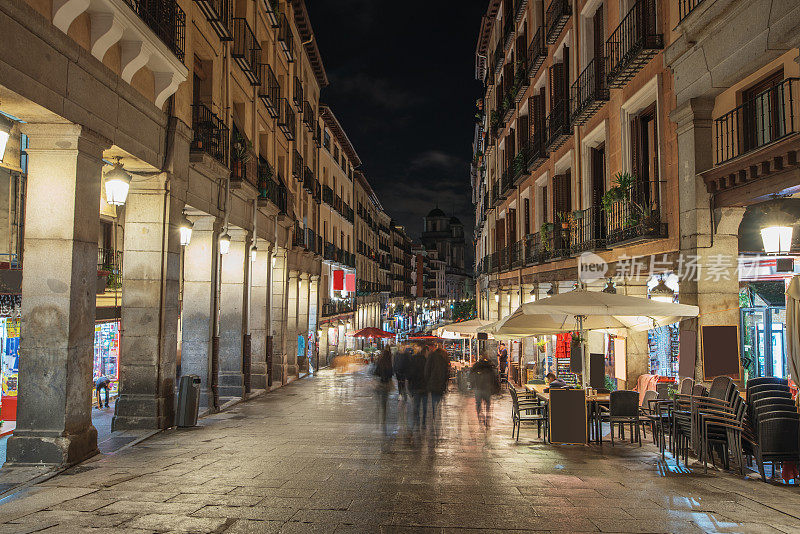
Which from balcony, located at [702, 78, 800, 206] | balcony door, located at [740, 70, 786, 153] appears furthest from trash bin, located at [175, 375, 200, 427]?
balcony door, located at [740, 70, 786, 153]

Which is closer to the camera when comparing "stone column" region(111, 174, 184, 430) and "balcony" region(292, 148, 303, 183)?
"stone column" region(111, 174, 184, 430)

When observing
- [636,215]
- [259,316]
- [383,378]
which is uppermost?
[636,215]

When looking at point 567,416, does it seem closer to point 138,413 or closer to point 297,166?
point 138,413

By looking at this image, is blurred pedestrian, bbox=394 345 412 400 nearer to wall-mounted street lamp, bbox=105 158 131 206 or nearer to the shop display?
wall-mounted street lamp, bbox=105 158 131 206

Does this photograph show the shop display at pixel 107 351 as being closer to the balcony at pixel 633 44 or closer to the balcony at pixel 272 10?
the balcony at pixel 272 10

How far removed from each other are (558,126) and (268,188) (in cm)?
948

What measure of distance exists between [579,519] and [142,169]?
945 centimetres

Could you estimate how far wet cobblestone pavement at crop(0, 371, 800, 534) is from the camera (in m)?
5.51

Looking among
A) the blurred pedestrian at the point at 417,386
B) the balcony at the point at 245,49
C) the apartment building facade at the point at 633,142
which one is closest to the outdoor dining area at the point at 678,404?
the apartment building facade at the point at 633,142

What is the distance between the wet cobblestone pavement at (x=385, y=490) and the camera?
18.1 ft

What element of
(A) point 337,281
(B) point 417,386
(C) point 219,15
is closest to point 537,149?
(C) point 219,15

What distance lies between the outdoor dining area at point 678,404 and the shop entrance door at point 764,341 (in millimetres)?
2634

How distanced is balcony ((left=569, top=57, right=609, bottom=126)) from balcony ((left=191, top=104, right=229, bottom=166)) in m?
9.38

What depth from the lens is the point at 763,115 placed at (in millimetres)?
8906
